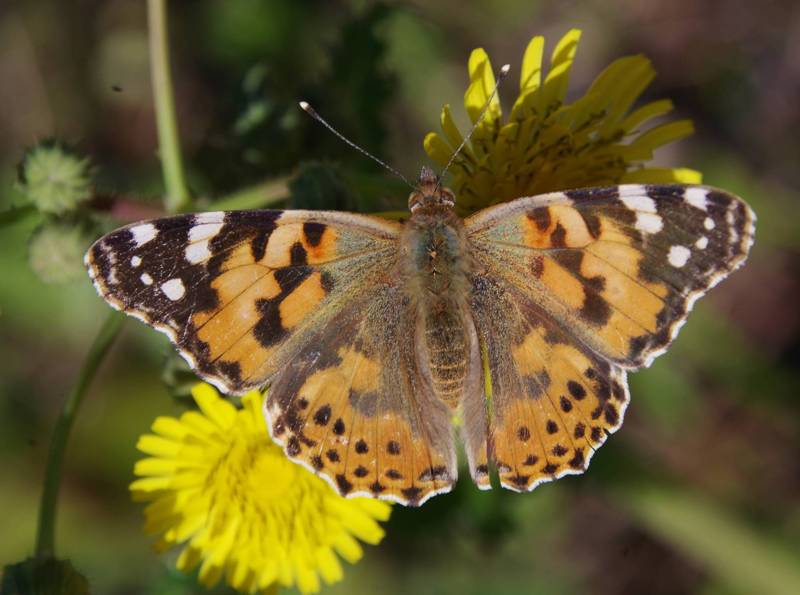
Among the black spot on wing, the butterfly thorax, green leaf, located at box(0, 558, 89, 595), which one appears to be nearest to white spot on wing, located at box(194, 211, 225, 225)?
the black spot on wing

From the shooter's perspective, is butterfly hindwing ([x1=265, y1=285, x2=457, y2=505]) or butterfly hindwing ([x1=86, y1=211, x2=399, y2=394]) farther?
butterfly hindwing ([x1=265, y1=285, x2=457, y2=505])

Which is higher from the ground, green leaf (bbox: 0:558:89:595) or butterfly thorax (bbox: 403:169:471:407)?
butterfly thorax (bbox: 403:169:471:407)

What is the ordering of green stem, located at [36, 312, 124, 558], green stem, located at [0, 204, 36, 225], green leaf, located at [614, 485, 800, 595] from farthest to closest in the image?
green leaf, located at [614, 485, 800, 595], green stem, located at [0, 204, 36, 225], green stem, located at [36, 312, 124, 558]

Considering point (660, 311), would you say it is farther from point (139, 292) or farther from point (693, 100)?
point (693, 100)

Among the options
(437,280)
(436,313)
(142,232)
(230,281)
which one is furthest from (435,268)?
(142,232)

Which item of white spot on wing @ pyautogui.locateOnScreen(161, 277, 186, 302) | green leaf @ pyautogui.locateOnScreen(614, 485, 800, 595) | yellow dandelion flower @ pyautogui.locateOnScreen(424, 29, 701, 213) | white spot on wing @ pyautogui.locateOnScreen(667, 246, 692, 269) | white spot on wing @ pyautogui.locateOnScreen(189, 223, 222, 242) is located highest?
white spot on wing @ pyautogui.locateOnScreen(189, 223, 222, 242)

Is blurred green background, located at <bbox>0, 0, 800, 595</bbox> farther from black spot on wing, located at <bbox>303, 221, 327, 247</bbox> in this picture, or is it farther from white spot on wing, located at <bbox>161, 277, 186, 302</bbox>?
white spot on wing, located at <bbox>161, 277, 186, 302</bbox>

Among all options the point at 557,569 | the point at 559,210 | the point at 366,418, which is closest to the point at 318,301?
the point at 366,418

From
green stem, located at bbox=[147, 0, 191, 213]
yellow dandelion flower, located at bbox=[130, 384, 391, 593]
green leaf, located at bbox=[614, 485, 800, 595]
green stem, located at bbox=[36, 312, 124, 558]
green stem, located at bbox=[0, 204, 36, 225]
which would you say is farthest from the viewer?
green leaf, located at bbox=[614, 485, 800, 595]
